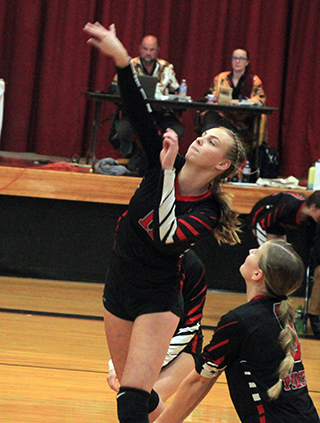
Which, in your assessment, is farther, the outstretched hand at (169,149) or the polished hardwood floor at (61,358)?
the polished hardwood floor at (61,358)

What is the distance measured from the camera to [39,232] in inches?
227

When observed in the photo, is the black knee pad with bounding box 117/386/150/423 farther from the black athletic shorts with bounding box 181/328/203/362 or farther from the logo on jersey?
the black athletic shorts with bounding box 181/328/203/362

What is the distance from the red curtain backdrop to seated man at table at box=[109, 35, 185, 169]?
1001 millimetres

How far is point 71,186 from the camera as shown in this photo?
5.61 metres

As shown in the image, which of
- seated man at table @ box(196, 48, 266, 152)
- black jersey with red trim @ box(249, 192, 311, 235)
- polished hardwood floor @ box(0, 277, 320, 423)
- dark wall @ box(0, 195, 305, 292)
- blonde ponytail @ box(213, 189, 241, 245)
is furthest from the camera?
seated man at table @ box(196, 48, 266, 152)

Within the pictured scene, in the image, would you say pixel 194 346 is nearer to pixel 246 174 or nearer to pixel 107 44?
pixel 107 44

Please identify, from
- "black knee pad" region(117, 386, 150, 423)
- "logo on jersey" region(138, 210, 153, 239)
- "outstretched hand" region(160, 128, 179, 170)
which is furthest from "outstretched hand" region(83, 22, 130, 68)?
"black knee pad" region(117, 386, 150, 423)

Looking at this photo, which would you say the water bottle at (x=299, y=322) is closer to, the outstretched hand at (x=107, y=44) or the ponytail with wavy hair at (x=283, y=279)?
the ponytail with wavy hair at (x=283, y=279)

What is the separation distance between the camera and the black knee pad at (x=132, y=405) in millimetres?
2119

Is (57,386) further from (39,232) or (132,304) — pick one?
(39,232)

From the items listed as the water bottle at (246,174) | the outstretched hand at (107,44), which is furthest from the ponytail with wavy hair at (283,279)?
the water bottle at (246,174)

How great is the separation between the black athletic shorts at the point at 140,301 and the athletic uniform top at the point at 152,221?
0.07ft

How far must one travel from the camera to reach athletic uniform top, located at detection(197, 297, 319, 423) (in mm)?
1996

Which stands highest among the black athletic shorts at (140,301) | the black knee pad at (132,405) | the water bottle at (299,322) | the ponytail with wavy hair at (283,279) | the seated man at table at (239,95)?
the seated man at table at (239,95)
